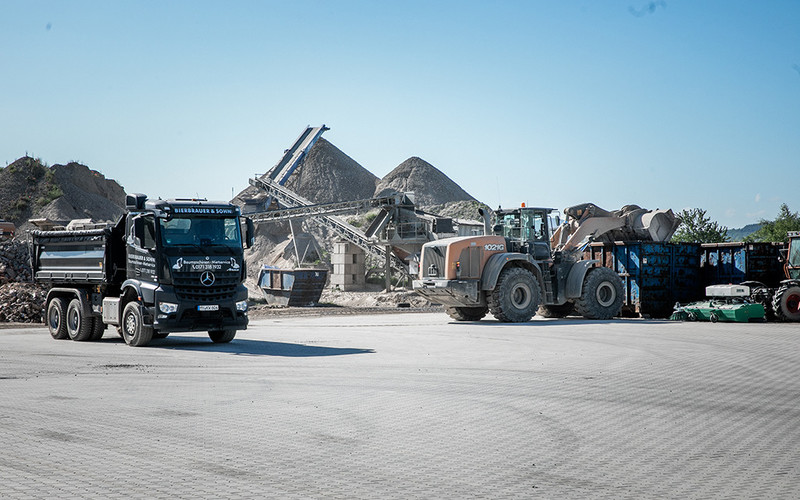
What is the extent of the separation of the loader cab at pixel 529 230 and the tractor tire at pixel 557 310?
2734 mm

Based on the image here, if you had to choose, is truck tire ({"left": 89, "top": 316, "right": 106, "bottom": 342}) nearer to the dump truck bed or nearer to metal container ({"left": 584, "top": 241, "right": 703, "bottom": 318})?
the dump truck bed

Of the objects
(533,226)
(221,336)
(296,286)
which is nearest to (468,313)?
(533,226)

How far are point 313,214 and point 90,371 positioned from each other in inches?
1464

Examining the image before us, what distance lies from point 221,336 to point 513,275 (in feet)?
26.9

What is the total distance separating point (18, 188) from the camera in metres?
73.7

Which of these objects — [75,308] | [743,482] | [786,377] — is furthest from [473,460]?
[75,308]

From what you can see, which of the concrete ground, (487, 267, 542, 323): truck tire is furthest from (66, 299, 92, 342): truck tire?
(487, 267, 542, 323): truck tire

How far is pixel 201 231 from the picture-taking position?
1570 centimetres

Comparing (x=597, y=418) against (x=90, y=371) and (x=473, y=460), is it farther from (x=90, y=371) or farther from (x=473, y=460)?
(x=90, y=371)

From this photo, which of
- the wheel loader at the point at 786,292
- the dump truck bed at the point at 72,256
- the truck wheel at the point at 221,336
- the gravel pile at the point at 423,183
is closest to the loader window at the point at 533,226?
the wheel loader at the point at 786,292

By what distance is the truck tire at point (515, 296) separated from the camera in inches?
840

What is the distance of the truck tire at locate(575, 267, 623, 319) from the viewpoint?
22.9 meters

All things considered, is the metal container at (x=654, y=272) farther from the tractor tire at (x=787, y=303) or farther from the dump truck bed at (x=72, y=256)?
the dump truck bed at (x=72, y=256)

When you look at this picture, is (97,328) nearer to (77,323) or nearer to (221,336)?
(77,323)
